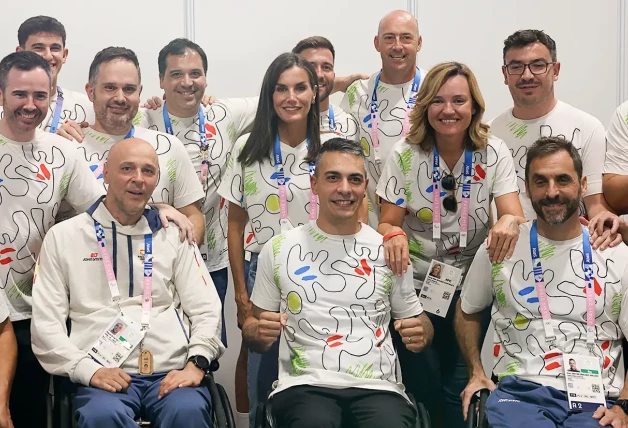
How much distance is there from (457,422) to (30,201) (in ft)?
6.83

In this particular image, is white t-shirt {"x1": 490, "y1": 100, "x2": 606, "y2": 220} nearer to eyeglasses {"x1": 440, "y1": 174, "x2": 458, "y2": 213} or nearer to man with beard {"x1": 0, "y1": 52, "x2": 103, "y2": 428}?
eyeglasses {"x1": 440, "y1": 174, "x2": 458, "y2": 213}

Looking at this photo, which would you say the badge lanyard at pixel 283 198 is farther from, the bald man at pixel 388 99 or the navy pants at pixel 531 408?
Answer: the navy pants at pixel 531 408

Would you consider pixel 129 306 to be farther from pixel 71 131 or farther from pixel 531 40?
pixel 531 40

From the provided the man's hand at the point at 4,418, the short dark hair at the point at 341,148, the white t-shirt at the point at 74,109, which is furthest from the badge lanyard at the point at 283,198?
the man's hand at the point at 4,418

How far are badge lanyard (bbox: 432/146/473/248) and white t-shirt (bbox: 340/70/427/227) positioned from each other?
0.51 metres

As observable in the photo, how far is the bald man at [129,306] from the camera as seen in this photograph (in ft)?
9.57

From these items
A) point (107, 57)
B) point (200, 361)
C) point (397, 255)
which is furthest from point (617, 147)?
point (107, 57)

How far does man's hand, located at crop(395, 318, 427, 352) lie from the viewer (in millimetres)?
3158

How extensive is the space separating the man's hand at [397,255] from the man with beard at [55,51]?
1.79m

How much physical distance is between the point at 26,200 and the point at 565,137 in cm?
242

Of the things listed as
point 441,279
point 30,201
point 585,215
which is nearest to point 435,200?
point 441,279

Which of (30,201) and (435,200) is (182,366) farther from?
(435,200)

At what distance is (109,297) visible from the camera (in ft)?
10.2

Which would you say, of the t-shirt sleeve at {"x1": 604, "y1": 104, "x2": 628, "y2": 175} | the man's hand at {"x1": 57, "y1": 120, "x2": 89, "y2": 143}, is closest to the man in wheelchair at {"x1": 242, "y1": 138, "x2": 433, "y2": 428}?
Answer: the man's hand at {"x1": 57, "y1": 120, "x2": 89, "y2": 143}
